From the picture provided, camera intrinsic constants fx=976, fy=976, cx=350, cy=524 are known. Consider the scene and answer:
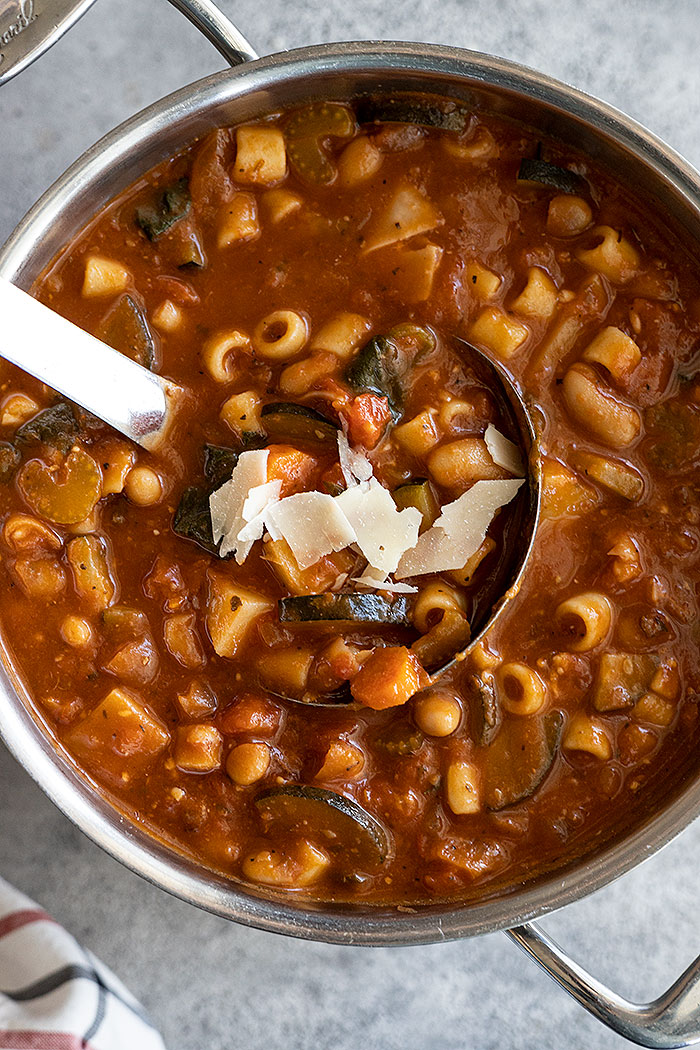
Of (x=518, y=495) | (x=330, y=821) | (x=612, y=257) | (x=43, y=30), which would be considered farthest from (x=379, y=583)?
(x=43, y=30)

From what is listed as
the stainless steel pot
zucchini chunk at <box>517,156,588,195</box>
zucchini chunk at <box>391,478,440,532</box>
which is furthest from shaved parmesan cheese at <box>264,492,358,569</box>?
zucchini chunk at <box>517,156,588,195</box>

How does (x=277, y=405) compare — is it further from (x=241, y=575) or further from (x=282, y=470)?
(x=241, y=575)

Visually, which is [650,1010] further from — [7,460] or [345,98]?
[345,98]

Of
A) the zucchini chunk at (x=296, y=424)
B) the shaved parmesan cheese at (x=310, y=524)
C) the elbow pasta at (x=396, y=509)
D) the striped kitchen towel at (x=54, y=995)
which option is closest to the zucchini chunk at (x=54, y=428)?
the elbow pasta at (x=396, y=509)

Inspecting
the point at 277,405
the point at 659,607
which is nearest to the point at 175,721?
the point at 277,405

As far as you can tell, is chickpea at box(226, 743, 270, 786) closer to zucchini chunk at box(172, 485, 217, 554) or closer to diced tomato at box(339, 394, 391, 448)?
zucchini chunk at box(172, 485, 217, 554)
